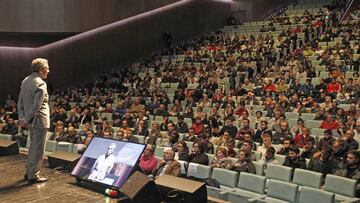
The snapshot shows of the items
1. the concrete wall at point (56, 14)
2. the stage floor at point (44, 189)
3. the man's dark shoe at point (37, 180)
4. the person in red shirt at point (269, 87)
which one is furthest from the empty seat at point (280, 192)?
the concrete wall at point (56, 14)

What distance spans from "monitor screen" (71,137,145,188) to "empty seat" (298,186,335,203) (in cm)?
195

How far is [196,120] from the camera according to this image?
9.62 metres

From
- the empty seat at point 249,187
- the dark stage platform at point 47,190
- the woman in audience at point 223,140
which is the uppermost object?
the woman in audience at point 223,140

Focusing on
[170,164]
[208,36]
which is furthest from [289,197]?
[208,36]

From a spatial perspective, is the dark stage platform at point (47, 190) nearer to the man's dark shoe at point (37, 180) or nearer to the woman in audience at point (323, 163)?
the man's dark shoe at point (37, 180)

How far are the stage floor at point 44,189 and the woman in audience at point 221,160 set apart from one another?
2235 millimetres

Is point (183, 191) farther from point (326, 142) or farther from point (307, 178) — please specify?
point (326, 142)

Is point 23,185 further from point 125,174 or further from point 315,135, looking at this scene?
point 315,135

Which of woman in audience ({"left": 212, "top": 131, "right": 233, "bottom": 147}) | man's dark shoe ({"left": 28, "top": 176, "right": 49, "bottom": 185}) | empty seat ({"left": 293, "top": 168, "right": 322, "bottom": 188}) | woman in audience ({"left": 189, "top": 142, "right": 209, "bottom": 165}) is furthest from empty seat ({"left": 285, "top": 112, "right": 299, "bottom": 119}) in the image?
man's dark shoe ({"left": 28, "top": 176, "right": 49, "bottom": 185})

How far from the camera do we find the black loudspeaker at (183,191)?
3875mm

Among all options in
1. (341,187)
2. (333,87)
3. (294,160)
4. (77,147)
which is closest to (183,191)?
(341,187)

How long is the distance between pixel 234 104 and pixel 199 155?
427 centimetres

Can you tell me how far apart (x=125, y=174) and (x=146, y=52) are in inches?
582

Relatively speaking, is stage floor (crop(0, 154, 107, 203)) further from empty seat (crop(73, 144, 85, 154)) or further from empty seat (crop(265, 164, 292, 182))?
empty seat (crop(265, 164, 292, 182))
